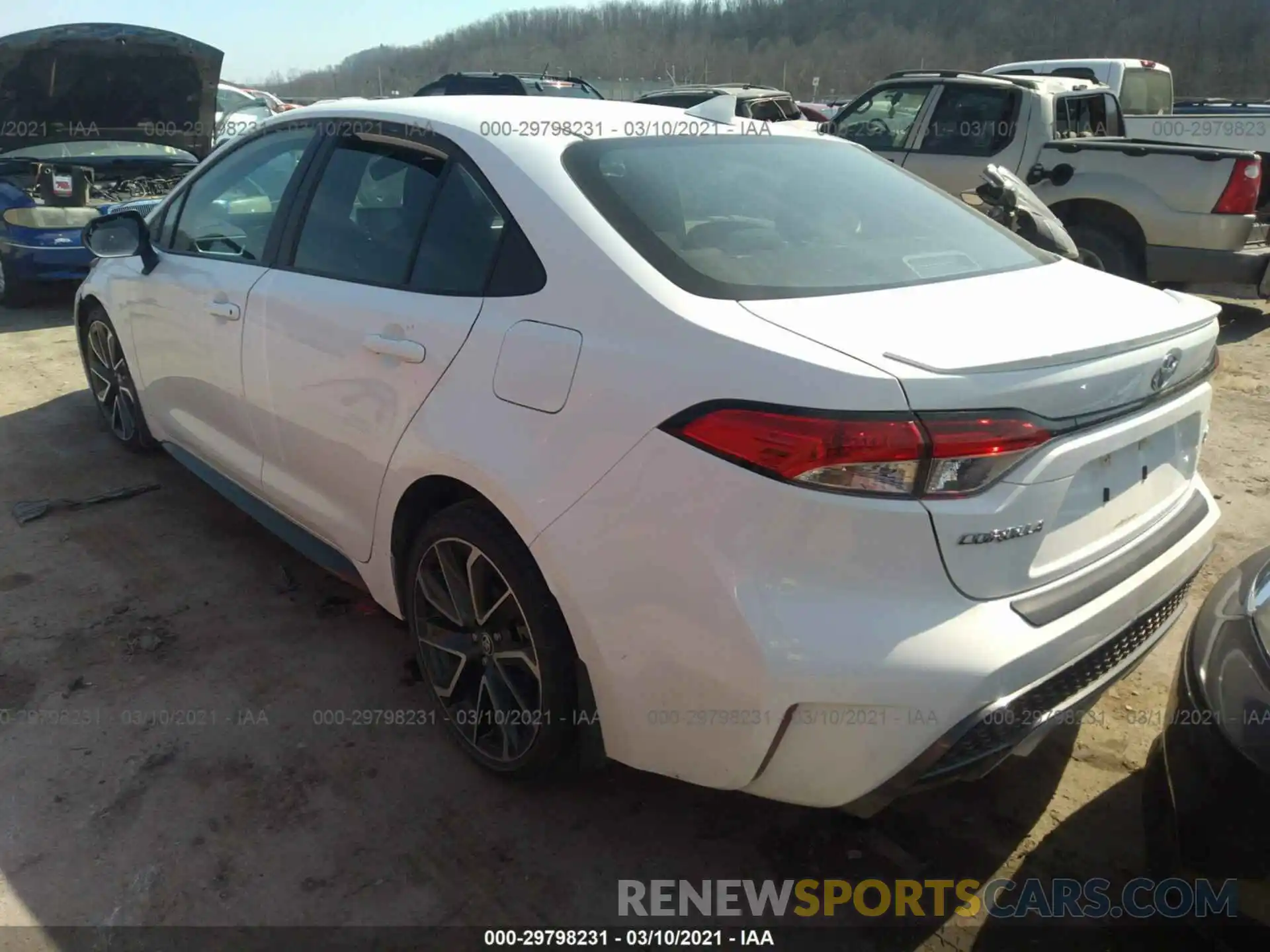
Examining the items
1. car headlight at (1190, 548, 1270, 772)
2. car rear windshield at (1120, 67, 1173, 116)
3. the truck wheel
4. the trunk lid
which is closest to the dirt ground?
car headlight at (1190, 548, 1270, 772)

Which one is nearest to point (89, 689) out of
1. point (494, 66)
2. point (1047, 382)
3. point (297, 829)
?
point (297, 829)

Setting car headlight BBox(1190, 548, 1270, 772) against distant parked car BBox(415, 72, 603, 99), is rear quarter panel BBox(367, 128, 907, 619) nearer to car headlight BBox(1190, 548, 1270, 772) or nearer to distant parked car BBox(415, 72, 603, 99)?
car headlight BBox(1190, 548, 1270, 772)

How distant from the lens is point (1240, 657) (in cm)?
181

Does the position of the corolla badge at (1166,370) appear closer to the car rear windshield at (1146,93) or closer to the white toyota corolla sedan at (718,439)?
the white toyota corolla sedan at (718,439)

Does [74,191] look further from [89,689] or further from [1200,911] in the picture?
[1200,911]

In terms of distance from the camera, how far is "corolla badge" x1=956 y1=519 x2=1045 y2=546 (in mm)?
1727

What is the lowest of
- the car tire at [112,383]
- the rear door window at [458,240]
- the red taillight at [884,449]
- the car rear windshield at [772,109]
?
the car tire at [112,383]

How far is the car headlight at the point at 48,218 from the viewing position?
725 cm

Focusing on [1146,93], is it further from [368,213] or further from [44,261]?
[44,261]

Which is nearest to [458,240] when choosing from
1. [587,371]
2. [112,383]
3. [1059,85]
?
[587,371]

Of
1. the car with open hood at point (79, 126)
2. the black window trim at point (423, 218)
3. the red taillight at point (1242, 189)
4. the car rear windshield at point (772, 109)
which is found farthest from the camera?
the car rear windshield at point (772, 109)

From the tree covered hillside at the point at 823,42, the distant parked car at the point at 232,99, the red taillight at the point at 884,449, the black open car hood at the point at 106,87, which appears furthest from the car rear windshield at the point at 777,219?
the tree covered hillside at the point at 823,42

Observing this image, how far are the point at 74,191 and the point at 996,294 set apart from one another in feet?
25.3

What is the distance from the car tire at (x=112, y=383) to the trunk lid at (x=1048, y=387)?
357 cm
